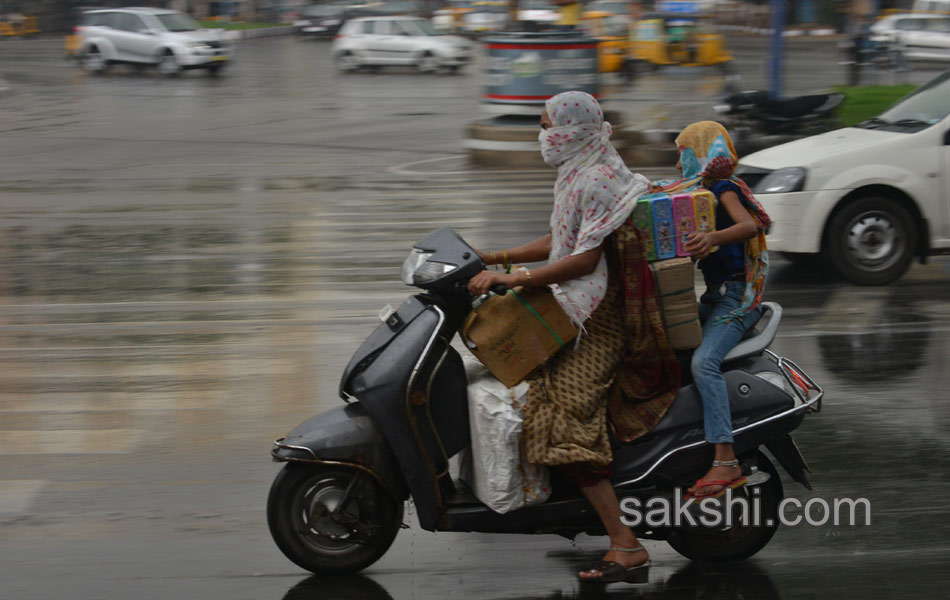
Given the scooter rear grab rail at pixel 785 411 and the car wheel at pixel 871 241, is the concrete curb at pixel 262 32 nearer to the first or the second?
the car wheel at pixel 871 241

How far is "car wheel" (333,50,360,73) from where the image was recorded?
119 ft

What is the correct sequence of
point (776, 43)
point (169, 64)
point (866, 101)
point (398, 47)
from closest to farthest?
point (776, 43) < point (866, 101) < point (169, 64) < point (398, 47)

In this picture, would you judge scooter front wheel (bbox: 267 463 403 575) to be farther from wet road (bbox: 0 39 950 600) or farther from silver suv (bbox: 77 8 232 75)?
silver suv (bbox: 77 8 232 75)

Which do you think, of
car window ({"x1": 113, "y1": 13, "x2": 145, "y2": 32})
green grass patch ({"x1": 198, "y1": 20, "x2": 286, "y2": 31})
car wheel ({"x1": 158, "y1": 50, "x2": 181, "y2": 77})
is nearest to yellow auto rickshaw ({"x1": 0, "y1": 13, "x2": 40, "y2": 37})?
green grass patch ({"x1": 198, "y1": 20, "x2": 286, "y2": 31})

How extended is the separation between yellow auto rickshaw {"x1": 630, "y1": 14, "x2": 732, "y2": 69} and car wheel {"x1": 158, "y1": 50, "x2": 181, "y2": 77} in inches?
510

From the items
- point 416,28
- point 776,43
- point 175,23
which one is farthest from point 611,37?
point 776,43

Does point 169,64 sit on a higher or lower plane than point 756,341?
lower

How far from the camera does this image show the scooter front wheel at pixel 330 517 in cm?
440

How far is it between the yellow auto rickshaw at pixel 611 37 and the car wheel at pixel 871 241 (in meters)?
21.2

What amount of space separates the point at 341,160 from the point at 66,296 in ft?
29.0

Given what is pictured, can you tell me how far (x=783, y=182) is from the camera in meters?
9.48

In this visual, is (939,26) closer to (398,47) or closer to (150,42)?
(398,47)

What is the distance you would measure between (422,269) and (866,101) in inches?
628

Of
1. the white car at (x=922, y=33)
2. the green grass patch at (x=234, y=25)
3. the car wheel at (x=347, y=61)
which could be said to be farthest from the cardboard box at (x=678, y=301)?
the green grass patch at (x=234, y=25)
